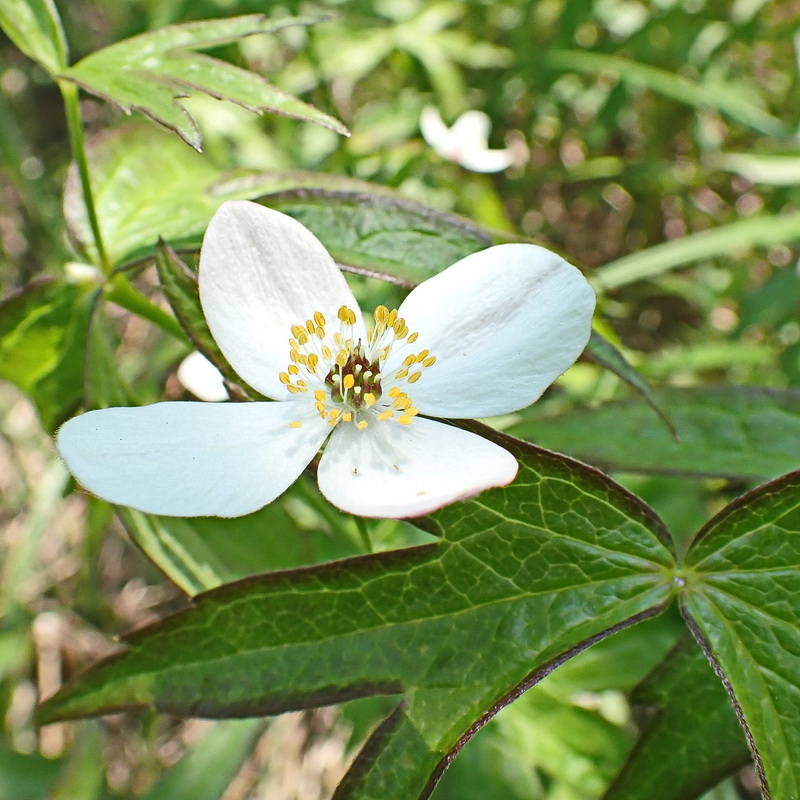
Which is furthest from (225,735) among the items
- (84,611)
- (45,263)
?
(45,263)

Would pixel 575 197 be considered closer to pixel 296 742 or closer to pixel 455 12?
pixel 455 12

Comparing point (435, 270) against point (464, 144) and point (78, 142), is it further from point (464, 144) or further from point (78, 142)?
point (464, 144)

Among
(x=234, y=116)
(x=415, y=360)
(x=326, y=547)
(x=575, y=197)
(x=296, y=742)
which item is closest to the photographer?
(x=415, y=360)

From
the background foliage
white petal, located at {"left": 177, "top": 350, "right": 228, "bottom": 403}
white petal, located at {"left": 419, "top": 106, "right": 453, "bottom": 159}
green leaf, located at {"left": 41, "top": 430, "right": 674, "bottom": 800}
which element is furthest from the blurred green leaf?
white petal, located at {"left": 419, "top": 106, "right": 453, "bottom": 159}

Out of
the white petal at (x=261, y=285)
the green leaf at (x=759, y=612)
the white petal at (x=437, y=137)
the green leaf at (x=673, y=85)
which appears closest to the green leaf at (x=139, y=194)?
the white petal at (x=261, y=285)

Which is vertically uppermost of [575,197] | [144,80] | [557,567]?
[144,80]

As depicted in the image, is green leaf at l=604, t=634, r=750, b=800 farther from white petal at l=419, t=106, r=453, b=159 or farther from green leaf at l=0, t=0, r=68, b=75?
white petal at l=419, t=106, r=453, b=159

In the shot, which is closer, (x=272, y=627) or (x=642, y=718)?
(x=272, y=627)
